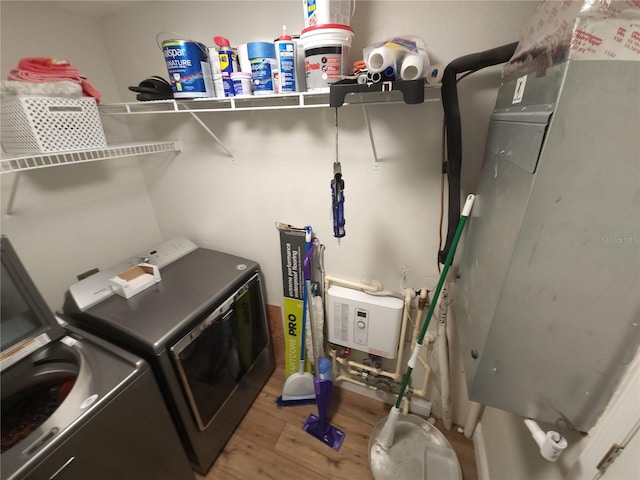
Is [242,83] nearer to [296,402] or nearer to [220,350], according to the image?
[220,350]

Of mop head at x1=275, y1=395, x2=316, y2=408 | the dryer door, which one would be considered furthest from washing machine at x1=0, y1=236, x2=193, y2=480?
mop head at x1=275, y1=395, x2=316, y2=408

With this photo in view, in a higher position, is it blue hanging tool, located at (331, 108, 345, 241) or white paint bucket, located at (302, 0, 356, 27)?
white paint bucket, located at (302, 0, 356, 27)

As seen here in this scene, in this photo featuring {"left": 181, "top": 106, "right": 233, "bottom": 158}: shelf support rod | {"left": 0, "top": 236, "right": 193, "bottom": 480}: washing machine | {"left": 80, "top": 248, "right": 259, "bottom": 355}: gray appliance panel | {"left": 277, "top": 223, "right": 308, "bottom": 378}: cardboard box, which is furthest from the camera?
{"left": 277, "top": 223, "right": 308, "bottom": 378}: cardboard box

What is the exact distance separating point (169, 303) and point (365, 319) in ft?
2.90

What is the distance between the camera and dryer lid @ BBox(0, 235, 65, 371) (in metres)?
0.82

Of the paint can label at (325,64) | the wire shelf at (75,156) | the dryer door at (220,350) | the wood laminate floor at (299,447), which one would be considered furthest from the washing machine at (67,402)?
the paint can label at (325,64)

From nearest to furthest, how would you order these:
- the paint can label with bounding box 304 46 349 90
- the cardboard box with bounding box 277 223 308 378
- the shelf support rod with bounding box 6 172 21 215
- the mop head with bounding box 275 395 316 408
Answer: the paint can label with bounding box 304 46 349 90 → the shelf support rod with bounding box 6 172 21 215 → the cardboard box with bounding box 277 223 308 378 → the mop head with bounding box 275 395 316 408

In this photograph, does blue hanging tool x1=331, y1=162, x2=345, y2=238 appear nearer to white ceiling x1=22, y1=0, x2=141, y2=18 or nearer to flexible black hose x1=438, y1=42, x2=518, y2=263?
flexible black hose x1=438, y1=42, x2=518, y2=263

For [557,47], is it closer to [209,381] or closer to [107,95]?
[209,381]

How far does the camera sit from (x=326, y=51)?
0.84m

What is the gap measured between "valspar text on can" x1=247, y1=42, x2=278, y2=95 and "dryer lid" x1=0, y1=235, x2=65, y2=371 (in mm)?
889

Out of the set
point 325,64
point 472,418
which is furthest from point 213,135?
point 472,418

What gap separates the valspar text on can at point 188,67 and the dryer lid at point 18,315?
0.73 m

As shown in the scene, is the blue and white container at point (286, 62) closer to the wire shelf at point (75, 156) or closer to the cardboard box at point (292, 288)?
the cardboard box at point (292, 288)
